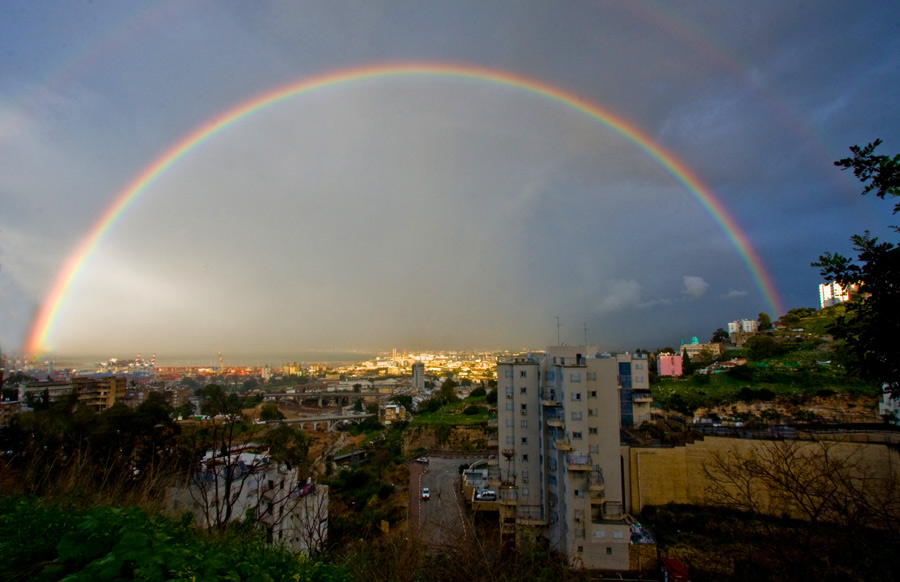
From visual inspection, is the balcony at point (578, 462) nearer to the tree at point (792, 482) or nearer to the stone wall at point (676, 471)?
the tree at point (792, 482)

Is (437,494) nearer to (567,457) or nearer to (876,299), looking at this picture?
(567,457)

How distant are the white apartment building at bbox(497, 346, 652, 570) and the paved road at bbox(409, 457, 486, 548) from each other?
75.1 inches

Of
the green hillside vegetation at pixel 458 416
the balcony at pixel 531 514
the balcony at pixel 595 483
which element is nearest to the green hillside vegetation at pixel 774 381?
the green hillside vegetation at pixel 458 416

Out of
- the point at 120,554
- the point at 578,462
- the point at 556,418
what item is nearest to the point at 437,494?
the point at 556,418

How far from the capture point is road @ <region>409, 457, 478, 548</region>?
10.7 metres

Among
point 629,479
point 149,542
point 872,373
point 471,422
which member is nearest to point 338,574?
point 149,542

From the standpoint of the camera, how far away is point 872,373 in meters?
3.07

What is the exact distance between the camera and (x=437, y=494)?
1461 cm

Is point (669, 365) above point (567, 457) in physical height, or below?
above

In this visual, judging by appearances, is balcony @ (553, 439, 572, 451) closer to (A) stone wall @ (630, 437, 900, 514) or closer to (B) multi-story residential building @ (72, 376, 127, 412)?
(A) stone wall @ (630, 437, 900, 514)

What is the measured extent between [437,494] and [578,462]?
6.48 meters

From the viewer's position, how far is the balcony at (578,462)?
9695 mm

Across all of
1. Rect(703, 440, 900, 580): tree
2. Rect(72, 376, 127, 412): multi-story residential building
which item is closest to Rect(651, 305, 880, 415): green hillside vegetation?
Rect(703, 440, 900, 580): tree

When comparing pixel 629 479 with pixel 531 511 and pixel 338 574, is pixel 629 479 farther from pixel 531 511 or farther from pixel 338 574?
pixel 338 574
